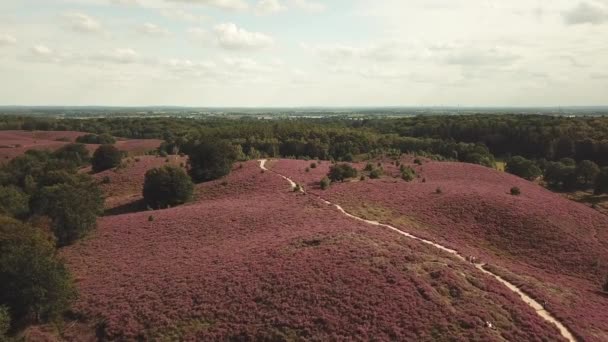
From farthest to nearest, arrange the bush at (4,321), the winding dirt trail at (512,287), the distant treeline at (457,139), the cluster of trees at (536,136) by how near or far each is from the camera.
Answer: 1. the cluster of trees at (536,136)
2. the distant treeline at (457,139)
3. the bush at (4,321)
4. the winding dirt trail at (512,287)

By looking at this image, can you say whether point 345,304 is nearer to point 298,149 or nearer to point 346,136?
point 298,149

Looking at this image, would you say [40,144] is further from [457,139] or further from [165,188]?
[457,139]

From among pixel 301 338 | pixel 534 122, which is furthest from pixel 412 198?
pixel 534 122

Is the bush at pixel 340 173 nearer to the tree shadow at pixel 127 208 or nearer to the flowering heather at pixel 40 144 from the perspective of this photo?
the tree shadow at pixel 127 208

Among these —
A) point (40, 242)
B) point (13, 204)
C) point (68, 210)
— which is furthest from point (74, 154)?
point (40, 242)

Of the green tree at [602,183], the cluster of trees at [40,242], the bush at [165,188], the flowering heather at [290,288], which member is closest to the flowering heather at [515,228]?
the flowering heather at [290,288]

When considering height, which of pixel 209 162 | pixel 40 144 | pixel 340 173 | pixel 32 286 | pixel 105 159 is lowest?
pixel 40 144

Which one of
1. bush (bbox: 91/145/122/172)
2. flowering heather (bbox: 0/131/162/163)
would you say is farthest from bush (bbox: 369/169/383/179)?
flowering heather (bbox: 0/131/162/163)
